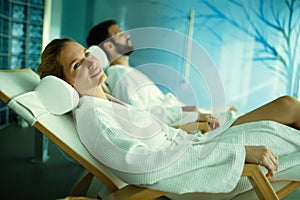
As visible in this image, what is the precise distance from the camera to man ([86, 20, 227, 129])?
7.53 feet

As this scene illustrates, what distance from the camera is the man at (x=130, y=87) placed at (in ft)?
7.53

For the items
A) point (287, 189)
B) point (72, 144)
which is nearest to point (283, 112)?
point (287, 189)

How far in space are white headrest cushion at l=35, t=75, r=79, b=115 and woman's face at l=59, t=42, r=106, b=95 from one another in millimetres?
152

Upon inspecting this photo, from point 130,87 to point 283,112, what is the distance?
1.11 m

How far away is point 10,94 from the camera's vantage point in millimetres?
1291

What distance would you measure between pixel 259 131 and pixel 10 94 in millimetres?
1015

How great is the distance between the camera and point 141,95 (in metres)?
2.56

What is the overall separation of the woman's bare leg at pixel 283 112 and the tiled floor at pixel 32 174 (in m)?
0.70

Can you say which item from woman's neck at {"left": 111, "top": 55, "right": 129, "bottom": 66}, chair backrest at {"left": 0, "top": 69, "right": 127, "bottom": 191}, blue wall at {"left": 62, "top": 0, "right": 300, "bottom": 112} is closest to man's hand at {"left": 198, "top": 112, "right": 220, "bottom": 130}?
woman's neck at {"left": 111, "top": 55, "right": 129, "bottom": 66}

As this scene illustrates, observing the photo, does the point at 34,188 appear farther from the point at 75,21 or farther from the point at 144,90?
the point at 75,21

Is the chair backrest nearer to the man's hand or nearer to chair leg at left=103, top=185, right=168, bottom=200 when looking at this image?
chair leg at left=103, top=185, right=168, bottom=200

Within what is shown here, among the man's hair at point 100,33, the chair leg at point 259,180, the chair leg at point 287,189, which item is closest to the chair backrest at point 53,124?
the chair leg at point 259,180

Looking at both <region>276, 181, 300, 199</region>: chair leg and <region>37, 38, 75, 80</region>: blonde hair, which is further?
<region>37, 38, 75, 80</region>: blonde hair

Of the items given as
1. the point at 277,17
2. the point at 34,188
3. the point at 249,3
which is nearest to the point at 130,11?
the point at 249,3
